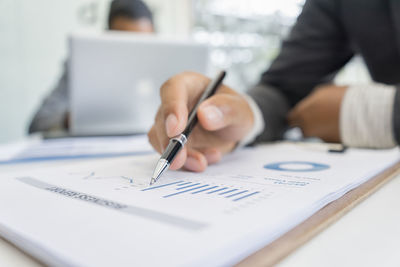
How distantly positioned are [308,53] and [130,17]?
768 millimetres

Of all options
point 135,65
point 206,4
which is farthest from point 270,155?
point 206,4

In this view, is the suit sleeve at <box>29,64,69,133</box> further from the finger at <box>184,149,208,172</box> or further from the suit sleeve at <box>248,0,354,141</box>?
the finger at <box>184,149,208,172</box>

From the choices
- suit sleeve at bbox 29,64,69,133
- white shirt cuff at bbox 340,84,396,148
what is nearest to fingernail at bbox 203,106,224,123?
white shirt cuff at bbox 340,84,396,148

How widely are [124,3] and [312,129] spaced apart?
3.33ft

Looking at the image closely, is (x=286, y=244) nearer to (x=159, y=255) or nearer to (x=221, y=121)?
(x=159, y=255)

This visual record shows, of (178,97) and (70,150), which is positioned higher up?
(178,97)

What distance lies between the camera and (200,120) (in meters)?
0.33

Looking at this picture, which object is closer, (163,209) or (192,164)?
(163,209)

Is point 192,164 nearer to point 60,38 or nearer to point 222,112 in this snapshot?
point 222,112

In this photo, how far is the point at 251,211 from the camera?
0.57 ft

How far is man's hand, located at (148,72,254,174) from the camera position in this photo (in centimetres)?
31

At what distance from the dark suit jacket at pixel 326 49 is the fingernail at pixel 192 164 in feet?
1.07

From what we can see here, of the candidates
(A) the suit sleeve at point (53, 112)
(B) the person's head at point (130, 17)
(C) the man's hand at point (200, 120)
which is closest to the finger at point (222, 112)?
(C) the man's hand at point (200, 120)

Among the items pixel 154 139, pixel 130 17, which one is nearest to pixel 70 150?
pixel 154 139
